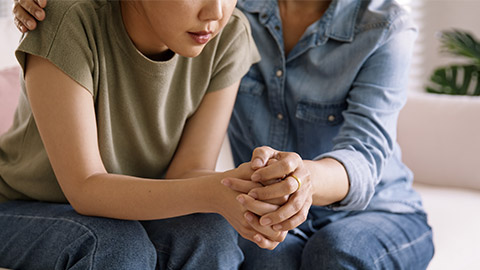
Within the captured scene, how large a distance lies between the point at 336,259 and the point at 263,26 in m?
0.60

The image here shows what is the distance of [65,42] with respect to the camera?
3.27 feet

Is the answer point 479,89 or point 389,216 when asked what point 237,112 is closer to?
point 389,216

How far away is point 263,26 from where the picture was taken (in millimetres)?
1366

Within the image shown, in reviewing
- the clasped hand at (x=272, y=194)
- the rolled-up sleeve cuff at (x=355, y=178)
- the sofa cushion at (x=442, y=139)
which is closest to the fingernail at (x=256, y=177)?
the clasped hand at (x=272, y=194)

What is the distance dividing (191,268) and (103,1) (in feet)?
1.78

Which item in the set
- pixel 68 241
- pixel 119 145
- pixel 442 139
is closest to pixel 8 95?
pixel 119 145

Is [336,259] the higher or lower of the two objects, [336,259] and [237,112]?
the lower

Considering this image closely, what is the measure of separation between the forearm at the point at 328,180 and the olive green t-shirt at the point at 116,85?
290 mm

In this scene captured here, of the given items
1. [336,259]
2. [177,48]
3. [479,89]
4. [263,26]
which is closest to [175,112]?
[177,48]

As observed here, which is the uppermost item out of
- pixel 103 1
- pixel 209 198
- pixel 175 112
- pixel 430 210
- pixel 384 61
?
pixel 103 1

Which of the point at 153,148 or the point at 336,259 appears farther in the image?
the point at 153,148

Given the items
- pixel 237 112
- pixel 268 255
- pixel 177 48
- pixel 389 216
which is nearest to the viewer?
pixel 177 48

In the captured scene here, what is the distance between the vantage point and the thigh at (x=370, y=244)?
1086 millimetres

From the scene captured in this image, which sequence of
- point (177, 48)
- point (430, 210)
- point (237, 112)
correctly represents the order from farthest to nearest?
point (430, 210) < point (237, 112) < point (177, 48)
